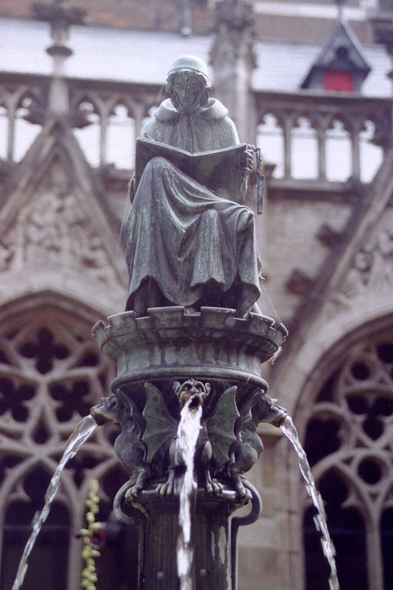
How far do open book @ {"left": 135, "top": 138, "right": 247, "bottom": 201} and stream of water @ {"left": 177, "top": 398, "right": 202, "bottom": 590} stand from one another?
1.08 metres

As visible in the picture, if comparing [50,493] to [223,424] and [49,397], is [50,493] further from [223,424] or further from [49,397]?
[49,397]

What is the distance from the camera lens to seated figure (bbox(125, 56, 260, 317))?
4.33 metres

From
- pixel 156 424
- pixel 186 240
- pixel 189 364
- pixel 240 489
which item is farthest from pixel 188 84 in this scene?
pixel 240 489

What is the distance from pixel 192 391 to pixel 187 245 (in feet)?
2.17

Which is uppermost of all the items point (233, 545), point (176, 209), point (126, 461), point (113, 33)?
point (113, 33)

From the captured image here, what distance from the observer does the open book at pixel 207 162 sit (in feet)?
14.9

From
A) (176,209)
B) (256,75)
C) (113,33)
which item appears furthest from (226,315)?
(113,33)

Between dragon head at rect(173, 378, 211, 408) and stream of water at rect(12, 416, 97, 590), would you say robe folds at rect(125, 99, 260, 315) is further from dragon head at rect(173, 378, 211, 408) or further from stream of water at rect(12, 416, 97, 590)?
stream of water at rect(12, 416, 97, 590)

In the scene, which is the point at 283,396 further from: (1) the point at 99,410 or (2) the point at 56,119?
(1) the point at 99,410

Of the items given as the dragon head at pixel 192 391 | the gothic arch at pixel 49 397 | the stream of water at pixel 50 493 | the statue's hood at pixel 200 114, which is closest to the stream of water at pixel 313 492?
the dragon head at pixel 192 391

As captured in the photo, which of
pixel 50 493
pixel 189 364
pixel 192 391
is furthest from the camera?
pixel 50 493

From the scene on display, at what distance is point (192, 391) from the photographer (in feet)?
13.4

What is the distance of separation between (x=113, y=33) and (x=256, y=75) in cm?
259

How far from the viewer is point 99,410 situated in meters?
4.37
